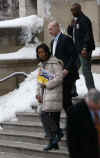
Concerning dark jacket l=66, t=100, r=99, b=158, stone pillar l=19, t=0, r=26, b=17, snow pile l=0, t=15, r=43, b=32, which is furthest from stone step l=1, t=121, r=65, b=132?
stone pillar l=19, t=0, r=26, b=17

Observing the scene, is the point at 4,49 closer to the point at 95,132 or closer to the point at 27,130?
the point at 27,130

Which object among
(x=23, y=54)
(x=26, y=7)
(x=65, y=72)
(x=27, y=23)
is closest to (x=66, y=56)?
(x=65, y=72)

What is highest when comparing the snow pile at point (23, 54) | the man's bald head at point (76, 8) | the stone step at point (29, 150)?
the man's bald head at point (76, 8)

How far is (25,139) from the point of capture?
748 centimetres

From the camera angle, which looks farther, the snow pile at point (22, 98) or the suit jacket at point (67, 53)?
the snow pile at point (22, 98)

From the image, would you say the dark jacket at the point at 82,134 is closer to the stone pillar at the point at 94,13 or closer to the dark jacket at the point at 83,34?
the dark jacket at the point at 83,34

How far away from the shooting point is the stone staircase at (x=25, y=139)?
686 cm


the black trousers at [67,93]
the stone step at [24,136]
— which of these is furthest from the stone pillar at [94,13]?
the black trousers at [67,93]

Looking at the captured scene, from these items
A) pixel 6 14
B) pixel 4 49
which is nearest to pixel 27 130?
pixel 4 49

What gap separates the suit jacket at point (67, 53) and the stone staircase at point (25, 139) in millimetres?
1048

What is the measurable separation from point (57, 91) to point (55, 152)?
95 centimetres

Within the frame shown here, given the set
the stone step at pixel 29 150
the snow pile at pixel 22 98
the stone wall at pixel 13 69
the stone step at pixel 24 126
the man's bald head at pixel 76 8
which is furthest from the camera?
the stone wall at pixel 13 69

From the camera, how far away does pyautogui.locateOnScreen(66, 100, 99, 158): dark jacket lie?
3480mm

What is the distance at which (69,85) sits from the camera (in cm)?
645
